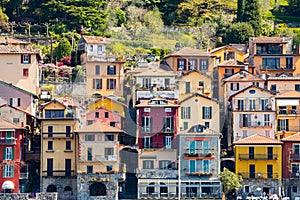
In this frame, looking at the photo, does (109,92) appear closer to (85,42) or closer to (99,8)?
(85,42)

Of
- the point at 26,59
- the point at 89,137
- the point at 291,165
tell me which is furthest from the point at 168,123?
the point at 26,59

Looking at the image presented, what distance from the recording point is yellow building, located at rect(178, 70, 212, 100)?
173 ft

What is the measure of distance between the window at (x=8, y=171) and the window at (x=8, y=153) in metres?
0.39

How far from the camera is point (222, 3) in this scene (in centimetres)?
7475

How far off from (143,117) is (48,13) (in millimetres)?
21372

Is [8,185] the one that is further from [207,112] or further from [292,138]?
[292,138]

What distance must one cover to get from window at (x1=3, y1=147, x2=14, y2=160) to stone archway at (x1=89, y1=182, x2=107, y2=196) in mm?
3695

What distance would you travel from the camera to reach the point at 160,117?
52281 mm

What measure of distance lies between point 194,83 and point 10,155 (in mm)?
8827

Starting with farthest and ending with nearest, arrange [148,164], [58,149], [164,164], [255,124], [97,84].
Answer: [255,124], [97,84], [58,149], [148,164], [164,164]

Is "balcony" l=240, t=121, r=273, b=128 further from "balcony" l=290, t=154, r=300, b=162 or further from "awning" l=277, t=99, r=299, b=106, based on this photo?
"balcony" l=290, t=154, r=300, b=162

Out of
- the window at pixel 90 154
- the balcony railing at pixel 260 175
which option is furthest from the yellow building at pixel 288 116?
the window at pixel 90 154

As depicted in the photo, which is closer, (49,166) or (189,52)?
(189,52)

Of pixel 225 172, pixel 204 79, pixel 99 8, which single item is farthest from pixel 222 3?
pixel 225 172
